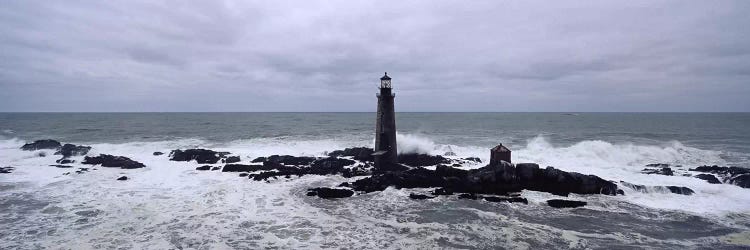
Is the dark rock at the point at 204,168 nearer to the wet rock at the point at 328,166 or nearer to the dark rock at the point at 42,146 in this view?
the wet rock at the point at 328,166

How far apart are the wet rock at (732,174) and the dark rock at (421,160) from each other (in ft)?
48.0

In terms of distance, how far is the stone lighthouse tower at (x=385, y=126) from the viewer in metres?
24.0

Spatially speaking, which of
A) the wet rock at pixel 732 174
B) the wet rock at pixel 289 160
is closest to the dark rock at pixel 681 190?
the wet rock at pixel 732 174

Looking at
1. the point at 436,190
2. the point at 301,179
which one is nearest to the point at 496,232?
the point at 436,190

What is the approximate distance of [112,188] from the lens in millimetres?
18734

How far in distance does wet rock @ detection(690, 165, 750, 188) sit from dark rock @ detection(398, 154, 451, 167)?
48.0ft

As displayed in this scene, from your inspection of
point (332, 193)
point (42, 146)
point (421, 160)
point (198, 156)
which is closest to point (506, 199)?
point (332, 193)

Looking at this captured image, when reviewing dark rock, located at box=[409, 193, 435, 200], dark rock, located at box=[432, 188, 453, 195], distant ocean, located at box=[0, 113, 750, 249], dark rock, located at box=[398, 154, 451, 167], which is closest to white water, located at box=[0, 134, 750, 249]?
distant ocean, located at box=[0, 113, 750, 249]

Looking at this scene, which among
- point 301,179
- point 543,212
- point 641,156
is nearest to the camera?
point 543,212

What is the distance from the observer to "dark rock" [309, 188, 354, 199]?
17547 mm

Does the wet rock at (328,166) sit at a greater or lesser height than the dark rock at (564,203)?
greater

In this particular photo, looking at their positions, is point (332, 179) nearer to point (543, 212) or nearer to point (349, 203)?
point (349, 203)

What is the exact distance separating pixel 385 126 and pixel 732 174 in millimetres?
19081

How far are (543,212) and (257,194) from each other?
12.3 m
